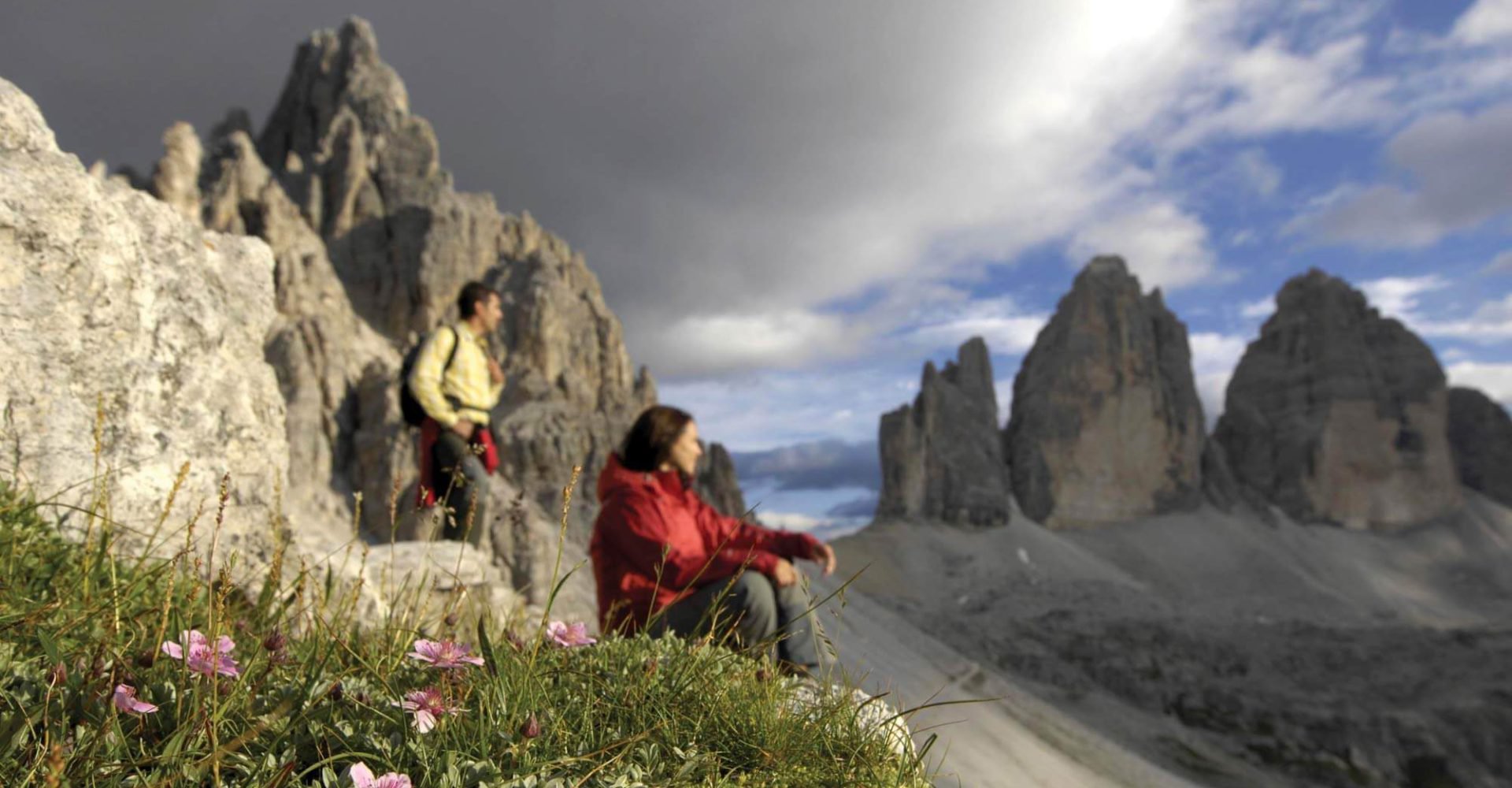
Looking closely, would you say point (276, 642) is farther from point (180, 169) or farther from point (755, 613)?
point (180, 169)

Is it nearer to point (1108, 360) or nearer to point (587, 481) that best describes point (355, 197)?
point (587, 481)

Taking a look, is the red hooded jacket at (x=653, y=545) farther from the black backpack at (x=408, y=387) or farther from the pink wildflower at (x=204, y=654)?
the pink wildflower at (x=204, y=654)

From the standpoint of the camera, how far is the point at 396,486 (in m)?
2.16

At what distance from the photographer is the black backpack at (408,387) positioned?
15.5 feet

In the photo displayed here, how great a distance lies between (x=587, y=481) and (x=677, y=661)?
2611 centimetres

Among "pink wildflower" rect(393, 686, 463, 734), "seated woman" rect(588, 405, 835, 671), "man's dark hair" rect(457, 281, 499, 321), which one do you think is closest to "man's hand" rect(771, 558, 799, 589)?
"seated woman" rect(588, 405, 835, 671)

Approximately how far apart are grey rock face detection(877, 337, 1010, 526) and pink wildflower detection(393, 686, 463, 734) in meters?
41.4

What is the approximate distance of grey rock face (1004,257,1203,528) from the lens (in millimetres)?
48781

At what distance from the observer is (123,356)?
2.86m

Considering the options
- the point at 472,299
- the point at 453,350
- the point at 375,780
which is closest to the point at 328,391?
the point at 472,299

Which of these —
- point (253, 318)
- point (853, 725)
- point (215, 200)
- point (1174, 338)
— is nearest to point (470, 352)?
point (253, 318)

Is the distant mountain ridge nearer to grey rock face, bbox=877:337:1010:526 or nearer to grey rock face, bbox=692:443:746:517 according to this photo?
grey rock face, bbox=877:337:1010:526

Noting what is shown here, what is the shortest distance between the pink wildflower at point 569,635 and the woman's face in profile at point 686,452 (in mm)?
1830

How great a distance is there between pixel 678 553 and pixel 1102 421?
51190 mm
